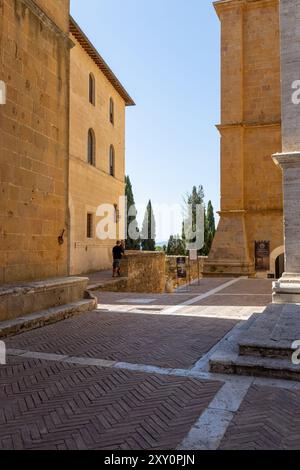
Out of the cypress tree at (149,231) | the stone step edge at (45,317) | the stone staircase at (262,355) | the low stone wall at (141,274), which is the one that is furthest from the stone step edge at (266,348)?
the cypress tree at (149,231)

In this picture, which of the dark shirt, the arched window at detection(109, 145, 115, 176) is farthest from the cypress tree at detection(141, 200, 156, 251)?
the dark shirt

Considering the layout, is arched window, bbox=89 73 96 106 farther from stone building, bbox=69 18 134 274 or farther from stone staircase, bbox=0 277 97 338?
stone staircase, bbox=0 277 97 338

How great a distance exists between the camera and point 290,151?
9430mm

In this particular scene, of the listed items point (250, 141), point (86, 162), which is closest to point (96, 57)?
point (86, 162)

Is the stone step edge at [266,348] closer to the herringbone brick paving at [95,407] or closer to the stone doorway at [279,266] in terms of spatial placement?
the herringbone brick paving at [95,407]

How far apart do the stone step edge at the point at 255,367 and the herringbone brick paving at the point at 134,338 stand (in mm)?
459

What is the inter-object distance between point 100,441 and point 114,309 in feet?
22.7

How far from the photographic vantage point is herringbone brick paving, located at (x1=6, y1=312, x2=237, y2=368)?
5.68 meters

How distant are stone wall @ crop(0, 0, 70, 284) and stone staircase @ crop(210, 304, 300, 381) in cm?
446

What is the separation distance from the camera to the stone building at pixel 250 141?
20734 mm

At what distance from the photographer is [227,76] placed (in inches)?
845

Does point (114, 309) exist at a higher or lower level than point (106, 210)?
lower
